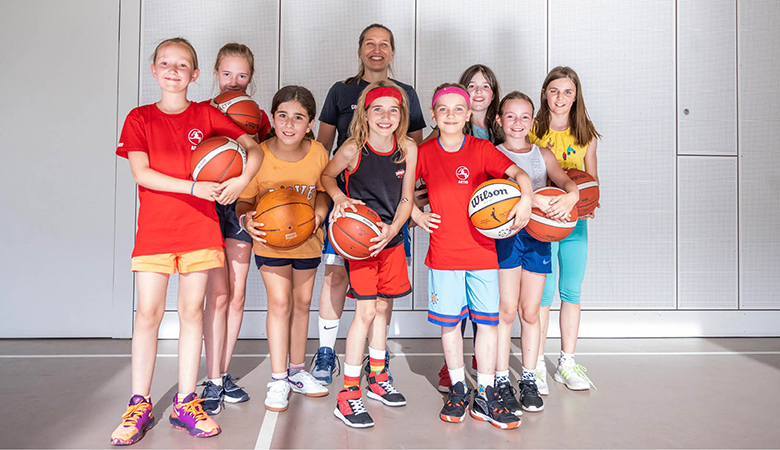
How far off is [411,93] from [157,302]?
1770 millimetres

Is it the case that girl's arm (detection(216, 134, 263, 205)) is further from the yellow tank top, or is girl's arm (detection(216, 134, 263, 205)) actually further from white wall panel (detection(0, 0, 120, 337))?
white wall panel (detection(0, 0, 120, 337))

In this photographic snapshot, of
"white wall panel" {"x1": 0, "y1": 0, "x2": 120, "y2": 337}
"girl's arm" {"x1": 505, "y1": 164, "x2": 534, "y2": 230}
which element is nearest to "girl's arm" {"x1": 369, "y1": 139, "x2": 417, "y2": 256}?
"girl's arm" {"x1": 505, "y1": 164, "x2": 534, "y2": 230}

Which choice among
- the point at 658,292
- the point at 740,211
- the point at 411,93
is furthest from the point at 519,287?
the point at 740,211

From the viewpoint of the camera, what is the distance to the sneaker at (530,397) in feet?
8.07

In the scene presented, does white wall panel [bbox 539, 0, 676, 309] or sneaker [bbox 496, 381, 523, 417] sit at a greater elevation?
white wall panel [bbox 539, 0, 676, 309]

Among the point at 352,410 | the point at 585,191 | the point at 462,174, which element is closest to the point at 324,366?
the point at 352,410

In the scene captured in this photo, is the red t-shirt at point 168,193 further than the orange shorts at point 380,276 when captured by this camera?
No

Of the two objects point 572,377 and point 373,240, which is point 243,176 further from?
point 572,377

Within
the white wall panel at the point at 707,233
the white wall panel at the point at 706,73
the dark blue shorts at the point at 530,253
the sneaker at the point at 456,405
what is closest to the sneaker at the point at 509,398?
the sneaker at the point at 456,405

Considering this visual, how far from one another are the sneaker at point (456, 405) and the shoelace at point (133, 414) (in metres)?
1.33

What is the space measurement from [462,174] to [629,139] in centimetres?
254

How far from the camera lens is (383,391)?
2.56 m

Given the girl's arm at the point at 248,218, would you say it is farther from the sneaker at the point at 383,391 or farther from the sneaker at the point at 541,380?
the sneaker at the point at 541,380

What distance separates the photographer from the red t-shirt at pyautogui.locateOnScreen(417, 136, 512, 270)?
2.33 meters
